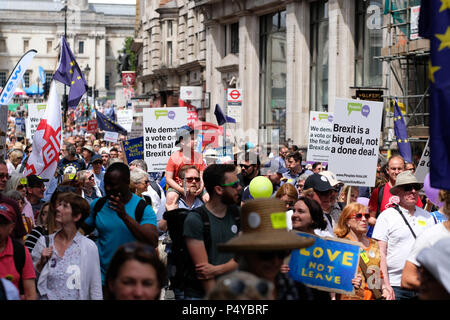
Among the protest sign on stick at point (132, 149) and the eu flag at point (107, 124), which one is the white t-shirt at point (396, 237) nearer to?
the protest sign on stick at point (132, 149)

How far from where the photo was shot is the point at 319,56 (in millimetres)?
31344

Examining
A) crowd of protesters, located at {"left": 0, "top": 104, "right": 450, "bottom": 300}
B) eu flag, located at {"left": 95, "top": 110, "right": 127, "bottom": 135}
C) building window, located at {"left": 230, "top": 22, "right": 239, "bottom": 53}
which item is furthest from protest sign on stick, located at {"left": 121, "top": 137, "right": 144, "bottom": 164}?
building window, located at {"left": 230, "top": 22, "right": 239, "bottom": 53}

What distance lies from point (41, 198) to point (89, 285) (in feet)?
14.7

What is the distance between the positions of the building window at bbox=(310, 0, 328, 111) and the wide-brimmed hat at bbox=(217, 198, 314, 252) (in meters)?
26.9

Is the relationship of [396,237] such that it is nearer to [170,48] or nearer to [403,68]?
[403,68]

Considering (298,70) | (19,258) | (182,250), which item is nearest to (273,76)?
(298,70)

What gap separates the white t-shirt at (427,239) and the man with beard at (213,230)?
1.24 meters

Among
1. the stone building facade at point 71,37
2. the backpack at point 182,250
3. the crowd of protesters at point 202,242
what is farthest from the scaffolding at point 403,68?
the stone building facade at point 71,37

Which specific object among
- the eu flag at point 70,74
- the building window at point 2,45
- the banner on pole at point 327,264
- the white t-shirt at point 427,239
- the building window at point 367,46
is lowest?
the banner on pole at point 327,264

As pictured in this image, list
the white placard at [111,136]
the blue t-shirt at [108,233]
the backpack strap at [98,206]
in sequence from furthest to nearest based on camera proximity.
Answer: the white placard at [111,136] → the backpack strap at [98,206] → the blue t-shirt at [108,233]

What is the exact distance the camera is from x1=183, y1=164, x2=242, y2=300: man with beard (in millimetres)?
5895

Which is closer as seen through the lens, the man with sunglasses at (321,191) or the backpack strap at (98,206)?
the backpack strap at (98,206)

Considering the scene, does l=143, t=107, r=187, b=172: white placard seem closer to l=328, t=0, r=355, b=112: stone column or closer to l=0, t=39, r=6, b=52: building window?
l=328, t=0, r=355, b=112: stone column

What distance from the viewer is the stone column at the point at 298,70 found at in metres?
31.6
